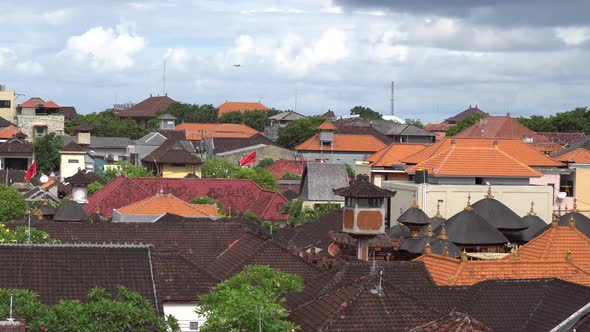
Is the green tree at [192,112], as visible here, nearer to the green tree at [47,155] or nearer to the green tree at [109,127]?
the green tree at [109,127]

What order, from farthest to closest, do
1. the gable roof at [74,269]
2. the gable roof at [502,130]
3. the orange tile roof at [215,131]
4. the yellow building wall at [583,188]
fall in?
the orange tile roof at [215,131], the gable roof at [502,130], the yellow building wall at [583,188], the gable roof at [74,269]

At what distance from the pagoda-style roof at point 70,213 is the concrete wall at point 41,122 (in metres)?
70.1

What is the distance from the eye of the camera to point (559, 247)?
3394 centimetres

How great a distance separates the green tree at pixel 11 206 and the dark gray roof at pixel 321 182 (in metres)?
17.3

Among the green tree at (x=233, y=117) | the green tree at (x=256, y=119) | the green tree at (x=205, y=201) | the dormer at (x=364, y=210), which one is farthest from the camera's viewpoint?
the green tree at (x=233, y=117)

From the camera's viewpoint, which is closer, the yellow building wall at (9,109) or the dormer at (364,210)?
the dormer at (364,210)

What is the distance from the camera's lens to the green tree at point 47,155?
322 feet

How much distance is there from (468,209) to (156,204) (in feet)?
51.5

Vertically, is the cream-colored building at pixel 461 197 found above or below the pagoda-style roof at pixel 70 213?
above

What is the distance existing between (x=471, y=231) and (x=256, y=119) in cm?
11787

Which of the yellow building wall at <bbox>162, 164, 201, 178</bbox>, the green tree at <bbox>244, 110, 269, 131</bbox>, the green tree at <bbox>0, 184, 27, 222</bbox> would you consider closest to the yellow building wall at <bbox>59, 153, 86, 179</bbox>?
the yellow building wall at <bbox>162, 164, 201, 178</bbox>

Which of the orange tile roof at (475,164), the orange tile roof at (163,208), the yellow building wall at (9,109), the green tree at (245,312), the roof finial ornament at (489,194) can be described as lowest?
the orange tile roof at (163,208)

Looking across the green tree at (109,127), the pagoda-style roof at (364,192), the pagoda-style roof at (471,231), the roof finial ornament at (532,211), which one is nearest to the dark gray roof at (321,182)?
the roof finial ornament at (532,211)

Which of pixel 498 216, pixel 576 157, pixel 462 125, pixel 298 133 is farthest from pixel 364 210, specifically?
pixel 462 125
